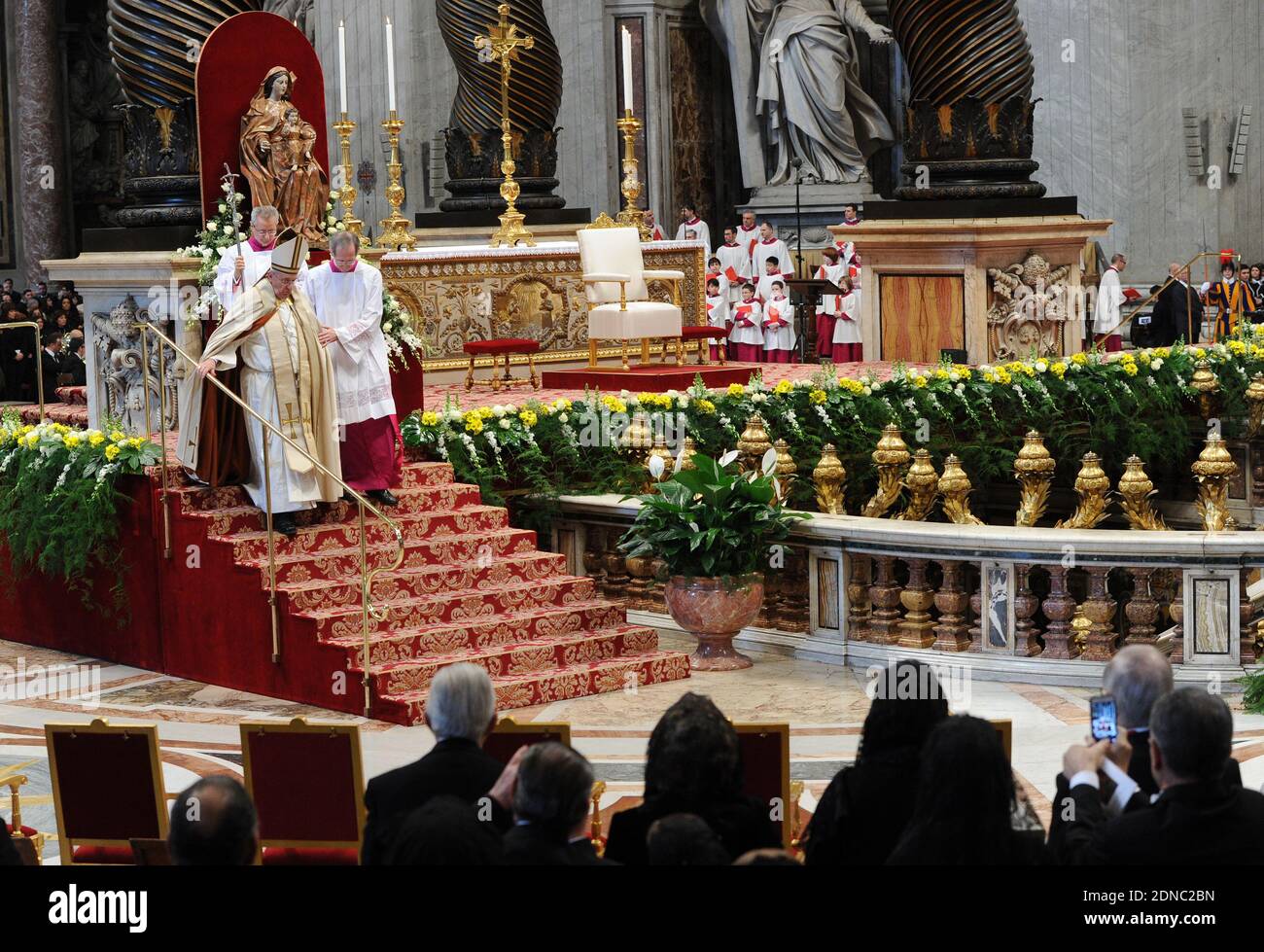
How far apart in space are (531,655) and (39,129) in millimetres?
23058

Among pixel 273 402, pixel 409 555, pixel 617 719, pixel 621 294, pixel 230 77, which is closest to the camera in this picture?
pixel 617 719

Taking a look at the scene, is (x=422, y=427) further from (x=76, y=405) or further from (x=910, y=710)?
(x=910, y=710)

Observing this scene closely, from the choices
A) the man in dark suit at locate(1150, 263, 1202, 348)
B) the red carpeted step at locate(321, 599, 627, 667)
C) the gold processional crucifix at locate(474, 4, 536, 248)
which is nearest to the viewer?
the red carpeted step at locate(321, 599, 627, 667)

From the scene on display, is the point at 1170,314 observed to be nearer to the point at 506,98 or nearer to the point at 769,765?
the point at 506,98

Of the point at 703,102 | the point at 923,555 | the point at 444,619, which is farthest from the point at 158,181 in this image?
the point at 703,102

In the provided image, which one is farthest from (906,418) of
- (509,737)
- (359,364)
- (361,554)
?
(509,737)

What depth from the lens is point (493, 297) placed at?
52.9ft

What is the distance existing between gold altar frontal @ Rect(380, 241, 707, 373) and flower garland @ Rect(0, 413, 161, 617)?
14.3 ft

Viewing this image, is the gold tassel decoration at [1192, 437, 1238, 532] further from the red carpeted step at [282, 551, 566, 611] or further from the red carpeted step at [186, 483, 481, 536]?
the red carpeted step at [186, 483, 481, 536]

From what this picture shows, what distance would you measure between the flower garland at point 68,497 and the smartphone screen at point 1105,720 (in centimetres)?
644

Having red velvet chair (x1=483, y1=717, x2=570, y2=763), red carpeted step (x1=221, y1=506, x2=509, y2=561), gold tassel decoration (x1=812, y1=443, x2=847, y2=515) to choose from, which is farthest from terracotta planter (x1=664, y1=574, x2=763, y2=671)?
red velvet chair (x1=483, y1=717, x2=570, y2=763)

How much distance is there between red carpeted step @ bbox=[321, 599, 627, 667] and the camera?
32.3 feet

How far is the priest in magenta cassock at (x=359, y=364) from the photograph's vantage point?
10.8m
